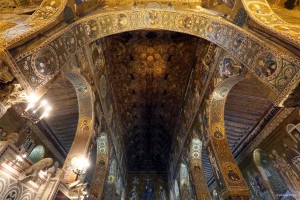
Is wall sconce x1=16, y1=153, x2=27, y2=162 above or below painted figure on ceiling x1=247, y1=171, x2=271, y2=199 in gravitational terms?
below

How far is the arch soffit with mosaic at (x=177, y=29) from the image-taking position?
332 cm

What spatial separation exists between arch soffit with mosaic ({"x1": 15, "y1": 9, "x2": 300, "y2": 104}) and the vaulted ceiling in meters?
2.11

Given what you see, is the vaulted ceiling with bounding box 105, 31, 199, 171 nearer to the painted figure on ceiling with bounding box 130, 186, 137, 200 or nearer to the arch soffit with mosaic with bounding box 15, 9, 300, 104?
the arch soffit with mosaic with bounding box 15, 9, 300, 104

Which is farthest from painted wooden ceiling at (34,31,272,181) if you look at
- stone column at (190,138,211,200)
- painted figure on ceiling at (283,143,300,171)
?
stone column at (190,138,211,200)

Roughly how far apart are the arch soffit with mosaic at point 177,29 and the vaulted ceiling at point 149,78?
2112 mm

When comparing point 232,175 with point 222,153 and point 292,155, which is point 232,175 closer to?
point 222,153

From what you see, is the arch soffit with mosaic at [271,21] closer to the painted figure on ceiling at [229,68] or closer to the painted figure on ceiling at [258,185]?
the painted figure on ceiling at [229,68]

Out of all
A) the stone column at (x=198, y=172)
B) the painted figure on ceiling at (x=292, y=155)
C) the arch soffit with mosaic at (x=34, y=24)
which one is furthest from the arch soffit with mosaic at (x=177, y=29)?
the stone column at (x=198, y=172)

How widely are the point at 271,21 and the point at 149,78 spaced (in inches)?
243

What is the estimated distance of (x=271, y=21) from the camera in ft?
13.3

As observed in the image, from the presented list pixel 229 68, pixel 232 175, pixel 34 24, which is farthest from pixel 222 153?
pixel 34 24

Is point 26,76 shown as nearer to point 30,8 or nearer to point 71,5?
point 71,5

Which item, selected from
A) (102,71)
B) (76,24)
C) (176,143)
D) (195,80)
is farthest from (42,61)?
(176,143)

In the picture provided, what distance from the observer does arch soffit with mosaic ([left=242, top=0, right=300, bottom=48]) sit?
345 centimetres
